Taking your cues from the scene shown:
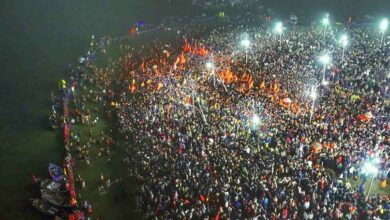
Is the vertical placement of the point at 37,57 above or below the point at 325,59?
above

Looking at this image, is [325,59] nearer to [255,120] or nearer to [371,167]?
[255,120]

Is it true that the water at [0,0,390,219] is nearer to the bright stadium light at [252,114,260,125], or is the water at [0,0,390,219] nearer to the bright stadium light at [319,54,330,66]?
the bright stadium light at [252,114,260,125]

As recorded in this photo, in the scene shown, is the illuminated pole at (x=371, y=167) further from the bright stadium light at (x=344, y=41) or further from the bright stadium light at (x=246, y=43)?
the bright stadium light at (x=246, y=43)

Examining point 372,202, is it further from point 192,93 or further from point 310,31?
point 310,31

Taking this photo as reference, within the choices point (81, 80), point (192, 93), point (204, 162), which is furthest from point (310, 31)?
Answer: point (204, 162)

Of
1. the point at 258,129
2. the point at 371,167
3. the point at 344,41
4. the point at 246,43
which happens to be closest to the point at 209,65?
the point at 246,43

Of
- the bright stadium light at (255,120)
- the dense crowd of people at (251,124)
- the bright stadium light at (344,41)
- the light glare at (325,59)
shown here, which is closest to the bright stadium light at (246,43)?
the dense crowd of people at (251,124)
